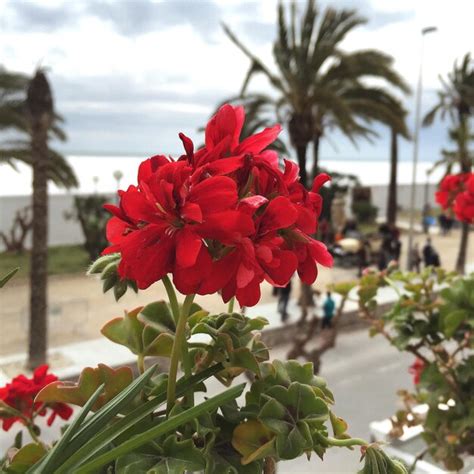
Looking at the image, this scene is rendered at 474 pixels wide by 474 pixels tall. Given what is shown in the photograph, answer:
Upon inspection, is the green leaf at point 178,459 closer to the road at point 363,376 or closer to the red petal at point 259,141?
the red petal at point 259,141

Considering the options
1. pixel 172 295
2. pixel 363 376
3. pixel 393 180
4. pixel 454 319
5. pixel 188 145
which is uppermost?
pixel 188 145

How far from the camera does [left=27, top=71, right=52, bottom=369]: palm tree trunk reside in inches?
189

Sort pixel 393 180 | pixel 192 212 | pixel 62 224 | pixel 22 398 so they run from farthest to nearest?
pixel 62 224 < pixel 393 180 < pixel 22 398 < pixel 192 212

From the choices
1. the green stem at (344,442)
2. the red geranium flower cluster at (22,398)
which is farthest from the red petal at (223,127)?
the red geranium flower cluster at (22,398)

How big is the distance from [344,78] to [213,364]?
5582mm

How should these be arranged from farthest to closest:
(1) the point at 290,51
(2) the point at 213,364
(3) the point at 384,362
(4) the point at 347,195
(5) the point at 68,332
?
(4) the point at 347,195, (5) the point at 68,332, (1) the point at 290,51, (3) the point at 384,362, (2) the point at 213,364

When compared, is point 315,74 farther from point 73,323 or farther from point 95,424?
point 95,424

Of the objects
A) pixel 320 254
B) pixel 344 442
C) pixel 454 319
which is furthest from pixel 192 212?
pixel 454 319

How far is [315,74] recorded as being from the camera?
209 inches

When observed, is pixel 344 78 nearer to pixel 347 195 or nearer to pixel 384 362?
pixel 384 362

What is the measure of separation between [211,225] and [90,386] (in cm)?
18

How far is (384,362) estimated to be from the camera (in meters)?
4.80

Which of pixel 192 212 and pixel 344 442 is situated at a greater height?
pixel 192 212

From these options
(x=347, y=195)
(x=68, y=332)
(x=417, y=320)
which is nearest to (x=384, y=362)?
(x=68, y=332)
